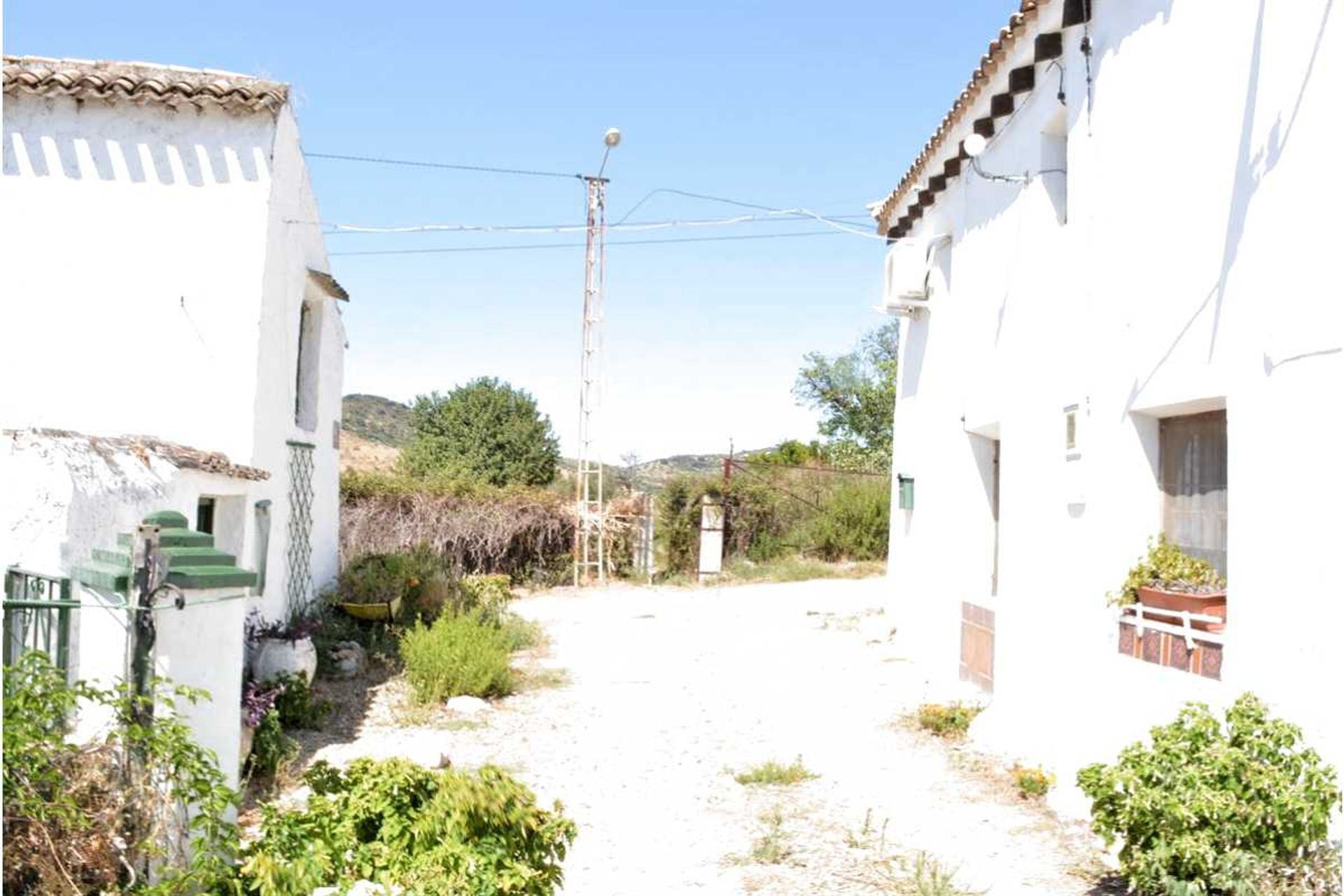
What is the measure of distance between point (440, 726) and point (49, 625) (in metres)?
4.29

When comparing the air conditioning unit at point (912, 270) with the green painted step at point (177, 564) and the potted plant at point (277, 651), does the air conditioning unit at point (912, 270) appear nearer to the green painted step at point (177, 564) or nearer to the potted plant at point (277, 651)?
the potted plant at point (277, 651)

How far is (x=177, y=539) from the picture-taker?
4.60 metres

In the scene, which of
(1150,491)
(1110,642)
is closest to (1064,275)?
(1150,491)

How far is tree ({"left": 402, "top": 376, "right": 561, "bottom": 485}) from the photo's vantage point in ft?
102

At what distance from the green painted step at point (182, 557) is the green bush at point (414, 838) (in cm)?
106

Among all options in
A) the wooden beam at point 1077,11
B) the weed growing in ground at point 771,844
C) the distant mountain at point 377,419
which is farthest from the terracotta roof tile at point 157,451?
the distant mountain at point 377,419

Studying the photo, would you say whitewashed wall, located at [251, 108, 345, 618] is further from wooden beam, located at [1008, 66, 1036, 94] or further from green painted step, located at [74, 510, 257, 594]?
wooden beam, located at [1008, 66, 1036, 94]

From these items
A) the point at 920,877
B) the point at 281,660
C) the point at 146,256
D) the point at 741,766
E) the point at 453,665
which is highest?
the point at 146,256

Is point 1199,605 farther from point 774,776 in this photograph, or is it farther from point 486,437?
point 486,437

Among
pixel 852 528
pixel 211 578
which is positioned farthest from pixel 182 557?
pixel 852 528

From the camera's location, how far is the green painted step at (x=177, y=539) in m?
4.52

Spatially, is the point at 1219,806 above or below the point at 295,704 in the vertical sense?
above

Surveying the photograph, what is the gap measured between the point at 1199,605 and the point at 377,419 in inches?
2254

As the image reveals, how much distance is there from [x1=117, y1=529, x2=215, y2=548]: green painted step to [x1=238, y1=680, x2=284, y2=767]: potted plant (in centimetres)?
188
